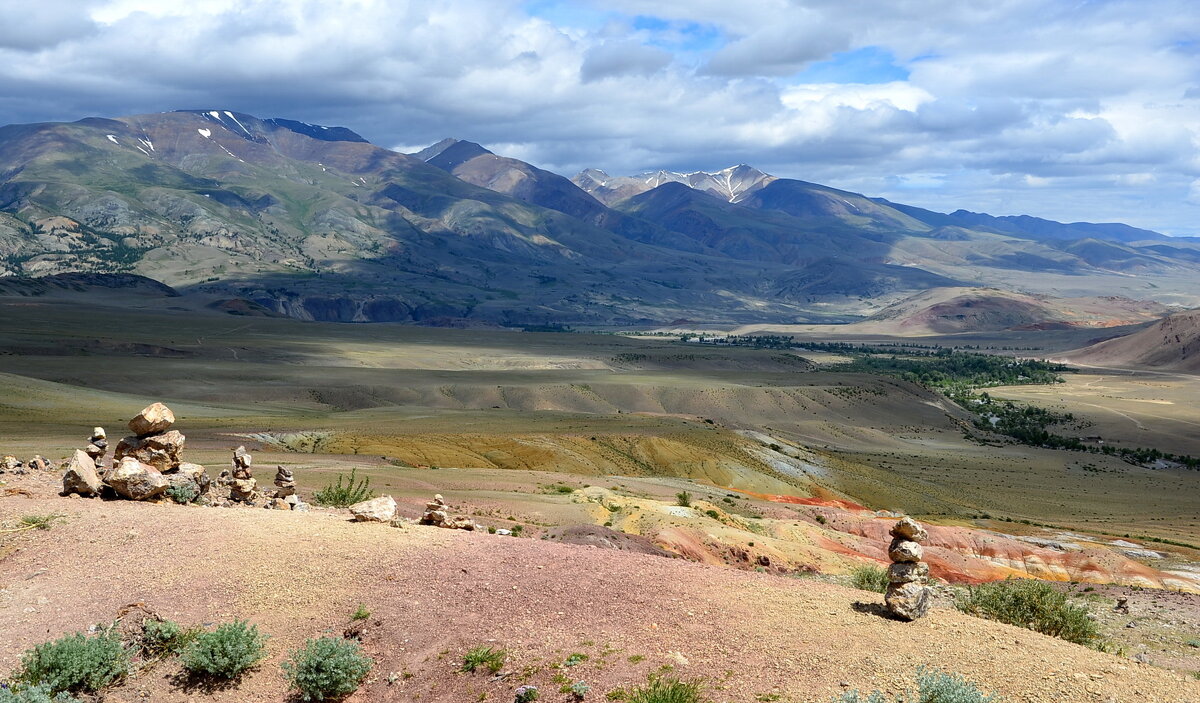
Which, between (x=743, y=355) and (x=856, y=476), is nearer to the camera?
(x=856, y=476)

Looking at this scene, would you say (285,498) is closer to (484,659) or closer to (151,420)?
(151,420)

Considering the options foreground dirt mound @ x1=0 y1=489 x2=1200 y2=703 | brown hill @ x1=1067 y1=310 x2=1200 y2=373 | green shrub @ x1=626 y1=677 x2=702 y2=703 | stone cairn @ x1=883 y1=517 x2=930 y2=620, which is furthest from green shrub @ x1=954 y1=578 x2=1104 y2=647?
brown hill @ x1=1067 y1=310 x2=1200 y2=373

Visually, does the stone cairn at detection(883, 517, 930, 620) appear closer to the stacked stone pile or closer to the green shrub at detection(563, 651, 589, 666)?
the green shrub at detection(563, 651, 589, 666)

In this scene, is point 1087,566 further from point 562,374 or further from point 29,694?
point 562,374

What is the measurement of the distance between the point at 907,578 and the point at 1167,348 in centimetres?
20712

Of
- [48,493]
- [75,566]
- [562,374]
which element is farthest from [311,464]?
[562,374]

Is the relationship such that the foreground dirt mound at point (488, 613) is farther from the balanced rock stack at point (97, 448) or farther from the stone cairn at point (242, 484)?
the stone cairn at point (242, 484)

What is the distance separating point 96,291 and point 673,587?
21399 centimetres

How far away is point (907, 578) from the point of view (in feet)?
51.9

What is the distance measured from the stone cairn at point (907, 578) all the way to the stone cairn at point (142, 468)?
632 inches

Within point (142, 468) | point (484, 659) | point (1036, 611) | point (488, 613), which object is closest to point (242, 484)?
point (142, 468)

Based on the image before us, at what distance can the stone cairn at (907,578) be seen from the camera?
15.4m

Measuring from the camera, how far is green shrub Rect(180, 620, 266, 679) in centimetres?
1347

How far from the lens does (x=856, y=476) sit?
66750 mm
